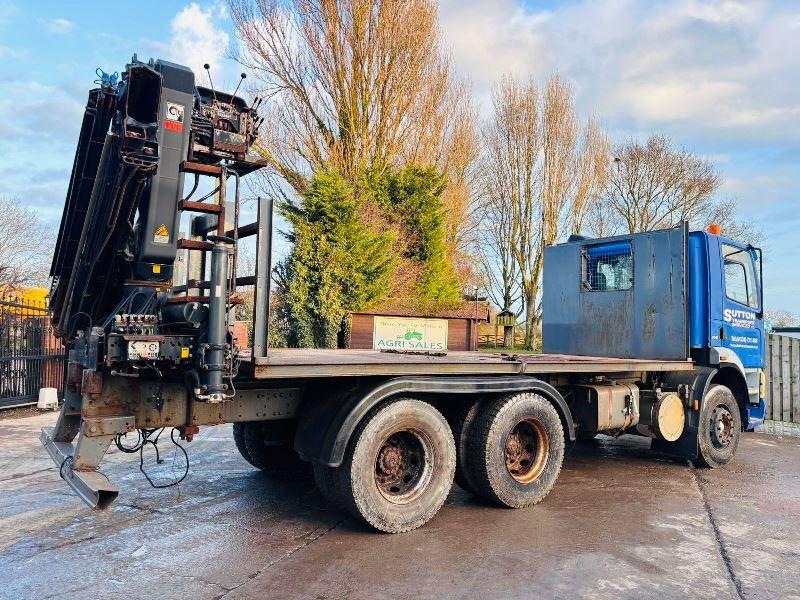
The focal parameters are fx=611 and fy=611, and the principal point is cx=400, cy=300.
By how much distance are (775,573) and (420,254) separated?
53.9ft

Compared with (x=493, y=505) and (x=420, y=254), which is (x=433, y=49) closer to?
(x=420, y=254)

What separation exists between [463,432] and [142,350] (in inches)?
111

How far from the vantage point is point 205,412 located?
4.43m

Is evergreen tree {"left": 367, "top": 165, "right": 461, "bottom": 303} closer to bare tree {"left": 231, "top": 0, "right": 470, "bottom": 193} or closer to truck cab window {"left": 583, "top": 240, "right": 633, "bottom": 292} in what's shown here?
bare tree {"left": 231, "top": 0, "right": 470, "bottom": 193}

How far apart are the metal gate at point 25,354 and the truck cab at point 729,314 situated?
9767mm

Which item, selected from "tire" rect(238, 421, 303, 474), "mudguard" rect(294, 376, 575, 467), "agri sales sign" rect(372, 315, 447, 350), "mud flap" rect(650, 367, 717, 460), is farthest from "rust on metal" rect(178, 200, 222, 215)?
"agri sales sign" rect(372, 315, 447, 350)

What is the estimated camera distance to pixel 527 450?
580 cm

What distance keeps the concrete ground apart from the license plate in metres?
1.39

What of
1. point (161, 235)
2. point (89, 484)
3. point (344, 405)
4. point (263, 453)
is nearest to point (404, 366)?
point (344, 405)

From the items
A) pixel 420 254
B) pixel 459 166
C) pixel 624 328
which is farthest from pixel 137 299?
pixel 459 166

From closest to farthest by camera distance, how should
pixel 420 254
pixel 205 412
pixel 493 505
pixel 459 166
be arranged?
1. pixel 205 412
2. pixel 493 505
3. pixel 420 254
4. pixel 459 166

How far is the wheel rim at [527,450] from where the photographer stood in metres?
5.66

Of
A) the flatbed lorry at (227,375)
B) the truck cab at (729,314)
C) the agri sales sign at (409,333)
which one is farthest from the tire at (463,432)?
the agri sales sign at (409,333)

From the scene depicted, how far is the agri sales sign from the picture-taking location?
14477mm
